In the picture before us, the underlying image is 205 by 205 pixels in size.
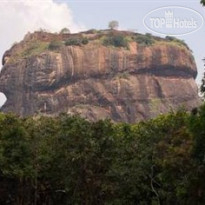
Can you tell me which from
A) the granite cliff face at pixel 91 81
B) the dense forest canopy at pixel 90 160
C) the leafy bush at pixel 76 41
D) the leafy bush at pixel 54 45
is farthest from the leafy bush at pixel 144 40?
the dense forest canopy at pixel 90 160

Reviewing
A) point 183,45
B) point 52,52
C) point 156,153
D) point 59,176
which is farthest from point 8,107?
point 156,153

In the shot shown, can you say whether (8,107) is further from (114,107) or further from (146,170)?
(146,170)

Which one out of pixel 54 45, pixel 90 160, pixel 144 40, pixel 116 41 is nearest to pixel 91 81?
pixel 54 45

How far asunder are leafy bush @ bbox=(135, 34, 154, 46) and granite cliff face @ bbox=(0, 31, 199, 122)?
4.34ft

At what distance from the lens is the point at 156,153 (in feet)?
138

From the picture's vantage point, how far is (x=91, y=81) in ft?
525

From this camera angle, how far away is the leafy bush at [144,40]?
170438mm

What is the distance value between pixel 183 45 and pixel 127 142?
13445 centimetres

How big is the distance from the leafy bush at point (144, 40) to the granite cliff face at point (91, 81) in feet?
4.34

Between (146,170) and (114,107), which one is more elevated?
(114,107)

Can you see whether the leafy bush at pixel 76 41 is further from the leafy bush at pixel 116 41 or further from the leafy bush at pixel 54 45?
the leafy bush at pixel 116 41

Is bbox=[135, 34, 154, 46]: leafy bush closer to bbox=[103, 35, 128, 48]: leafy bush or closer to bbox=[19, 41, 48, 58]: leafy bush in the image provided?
bbox=[103, 35, 128, 48]: leafy bush

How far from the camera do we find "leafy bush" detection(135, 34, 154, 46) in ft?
559

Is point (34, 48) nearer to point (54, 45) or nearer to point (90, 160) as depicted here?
point (54, 45)
